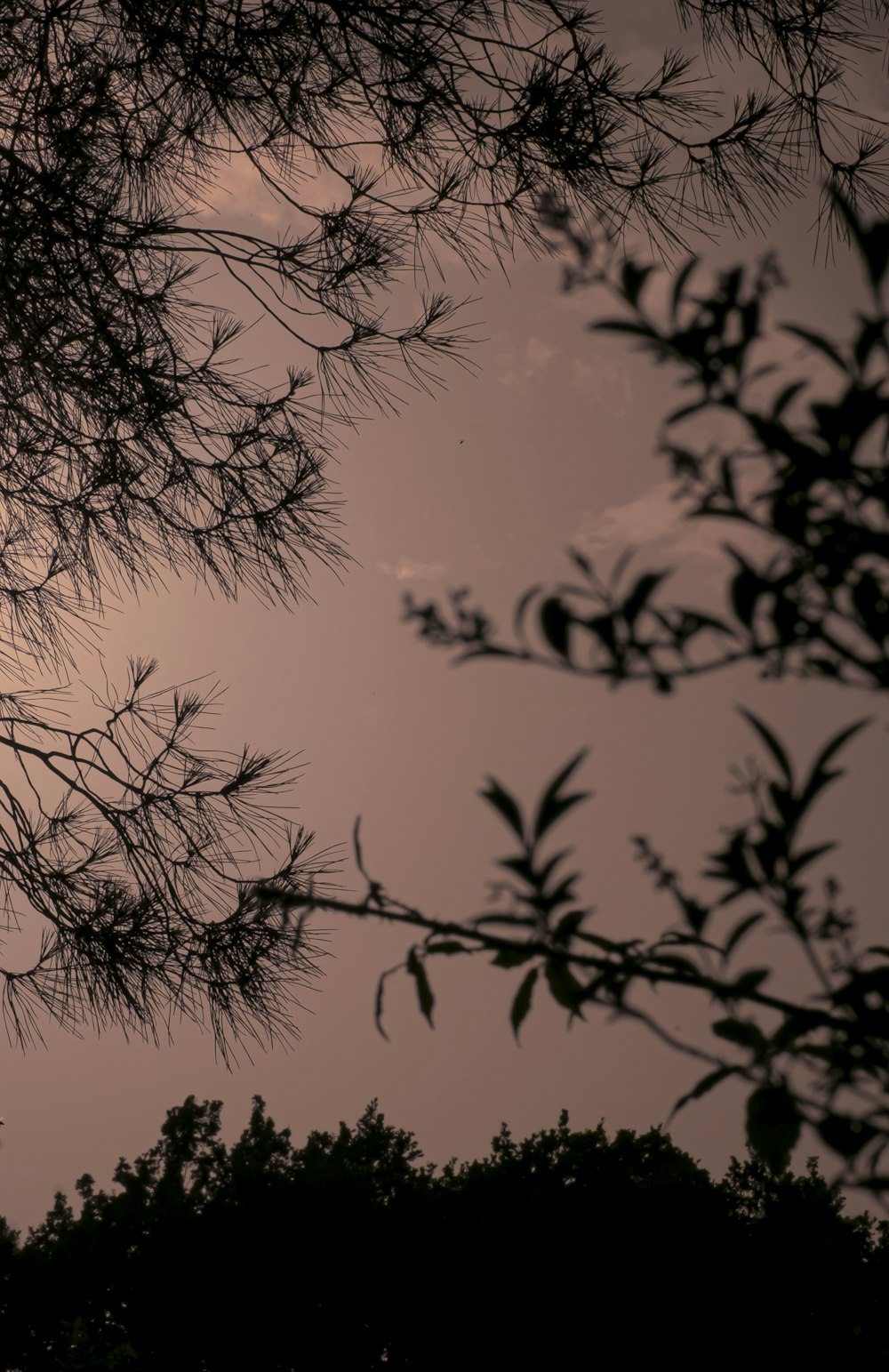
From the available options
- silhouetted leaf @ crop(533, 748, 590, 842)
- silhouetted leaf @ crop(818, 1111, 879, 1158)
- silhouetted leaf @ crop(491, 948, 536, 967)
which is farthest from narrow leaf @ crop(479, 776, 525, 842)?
silhouetted leaf @ crop(818, 1111, 879, 1158)

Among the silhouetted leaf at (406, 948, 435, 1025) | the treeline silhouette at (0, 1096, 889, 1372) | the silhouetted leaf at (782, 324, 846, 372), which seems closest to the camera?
the silhouetted leaf at (782, 324, 846, 372)

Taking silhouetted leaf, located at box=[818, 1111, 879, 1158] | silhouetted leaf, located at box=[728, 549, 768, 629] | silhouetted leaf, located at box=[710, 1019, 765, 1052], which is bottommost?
silhouetted leaf, located at box=[818, 1111, 879, 1158]

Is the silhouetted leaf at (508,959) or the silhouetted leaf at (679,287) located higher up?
the silhouetted leaf at (679,287)

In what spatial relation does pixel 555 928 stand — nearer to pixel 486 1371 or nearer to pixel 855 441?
pixel 855 441

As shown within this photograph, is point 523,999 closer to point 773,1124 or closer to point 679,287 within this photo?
point 773,1124

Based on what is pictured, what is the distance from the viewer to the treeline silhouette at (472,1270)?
1430 cm

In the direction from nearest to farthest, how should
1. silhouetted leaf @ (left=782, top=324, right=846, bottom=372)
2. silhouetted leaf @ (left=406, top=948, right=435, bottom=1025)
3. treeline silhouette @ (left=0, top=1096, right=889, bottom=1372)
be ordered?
silhouetted leaf @ (left=782, top=324, right=846, bottom=372) < silhouetted leaf @ (left=406, top=948, right=435, bottom=1025) < treeline silhouette @ (left=0, top=1096, right=889, bottom=1372)

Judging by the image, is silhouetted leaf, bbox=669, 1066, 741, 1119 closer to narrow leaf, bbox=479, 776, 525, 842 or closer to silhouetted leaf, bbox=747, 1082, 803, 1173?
silhouetted leaf, bbox=747, 1082, 803, 1173

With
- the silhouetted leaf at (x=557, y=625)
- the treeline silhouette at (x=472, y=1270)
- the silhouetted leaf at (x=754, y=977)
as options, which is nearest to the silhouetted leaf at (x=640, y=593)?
the silhouetted leaf at (x=557, y=625)

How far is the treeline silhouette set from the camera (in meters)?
14.3

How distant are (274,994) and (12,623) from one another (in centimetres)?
141

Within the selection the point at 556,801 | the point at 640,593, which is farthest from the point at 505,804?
the point at 640,593

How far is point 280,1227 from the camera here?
1591 centimetres

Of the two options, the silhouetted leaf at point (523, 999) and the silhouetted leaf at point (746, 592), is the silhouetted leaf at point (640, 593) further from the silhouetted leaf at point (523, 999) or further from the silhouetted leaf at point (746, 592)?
the silhouetted leaf at point (523, 999)
